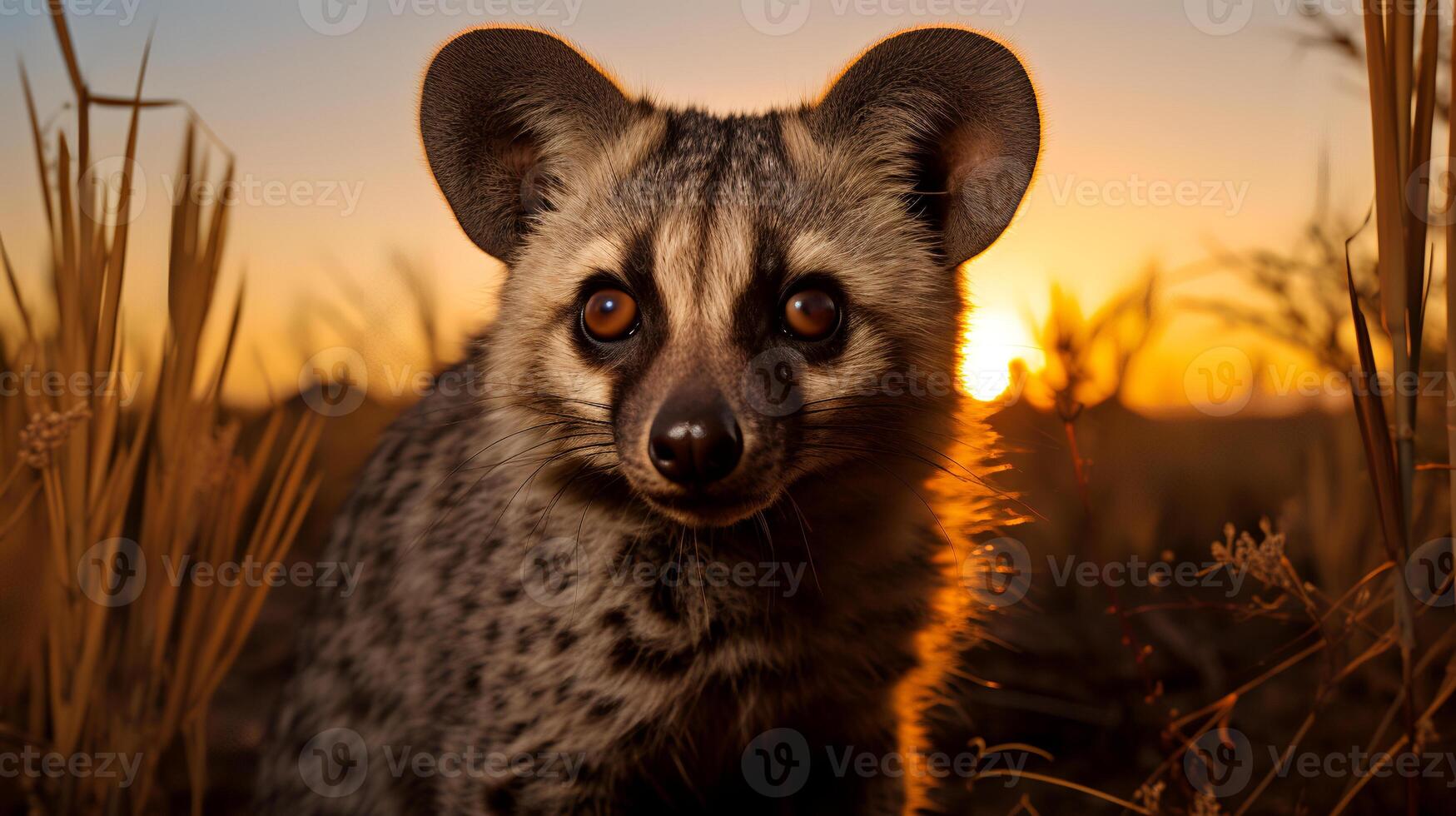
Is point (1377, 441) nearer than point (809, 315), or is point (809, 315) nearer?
point (1377, 441)

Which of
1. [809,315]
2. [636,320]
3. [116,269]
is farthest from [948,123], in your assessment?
[116,269]

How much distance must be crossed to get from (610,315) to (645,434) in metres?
0.46

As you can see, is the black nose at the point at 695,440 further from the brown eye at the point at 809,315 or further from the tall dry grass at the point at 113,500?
the tall dry grass at the point at 113,500

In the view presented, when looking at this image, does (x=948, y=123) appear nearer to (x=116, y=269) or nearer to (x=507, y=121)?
(x=507, y=121)

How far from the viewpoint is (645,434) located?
95.3 inches

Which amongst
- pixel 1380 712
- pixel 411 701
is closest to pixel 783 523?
pixel 411 701

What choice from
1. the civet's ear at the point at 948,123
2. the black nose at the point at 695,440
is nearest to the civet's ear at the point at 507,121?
the civet's ear at the point at 948,123

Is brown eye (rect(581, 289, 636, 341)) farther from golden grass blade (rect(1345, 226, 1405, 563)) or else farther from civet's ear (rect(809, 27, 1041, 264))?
golden grass blade (rect(1345, 226, 1405, 563))

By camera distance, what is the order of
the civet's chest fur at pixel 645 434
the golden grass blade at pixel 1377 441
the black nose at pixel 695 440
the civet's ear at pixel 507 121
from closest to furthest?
the black nose at pixel 695 440 < the golden grass blade at pixel 1377 441 < the civet's chest fur at pixel 645 434 < the civet's ear at pixel 507 121

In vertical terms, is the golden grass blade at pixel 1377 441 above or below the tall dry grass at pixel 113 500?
above

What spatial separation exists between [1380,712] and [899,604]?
225 cm

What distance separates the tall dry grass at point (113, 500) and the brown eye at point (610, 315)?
106cm

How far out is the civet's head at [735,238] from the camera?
2.57m

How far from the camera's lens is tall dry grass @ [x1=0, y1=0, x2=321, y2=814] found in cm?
282
